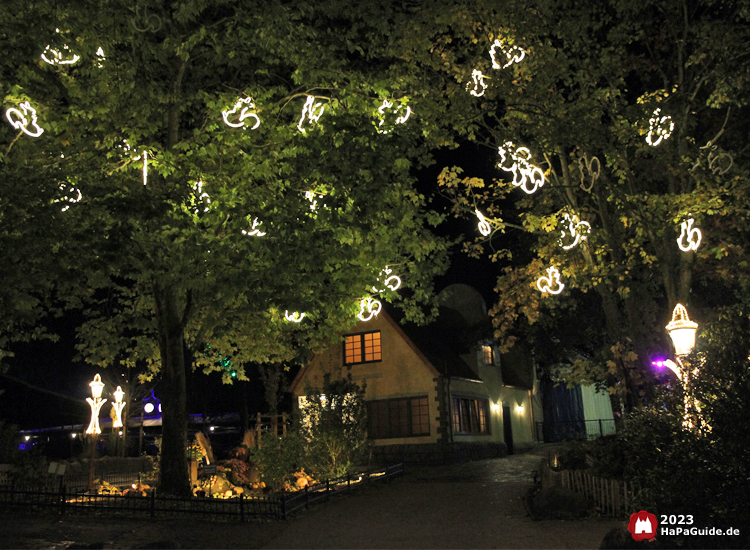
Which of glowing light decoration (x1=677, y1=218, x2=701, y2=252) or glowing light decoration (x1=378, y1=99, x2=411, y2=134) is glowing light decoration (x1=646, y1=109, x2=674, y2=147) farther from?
glowing light decoration (x1=378, y1=99, x2=411, y2=134)

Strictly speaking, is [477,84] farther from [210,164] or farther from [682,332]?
[682,332]

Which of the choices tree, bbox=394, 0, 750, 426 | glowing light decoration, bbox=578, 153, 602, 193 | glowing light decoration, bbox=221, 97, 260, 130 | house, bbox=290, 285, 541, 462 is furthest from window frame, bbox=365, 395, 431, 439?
glowing light decoration, bbox=221, 97, 260, 130

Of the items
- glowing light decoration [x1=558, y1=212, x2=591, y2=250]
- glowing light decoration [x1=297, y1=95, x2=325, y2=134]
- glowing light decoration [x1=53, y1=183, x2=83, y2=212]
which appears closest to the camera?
glowing light decoration [x1=53, y1=183, x2=83, y2=212]

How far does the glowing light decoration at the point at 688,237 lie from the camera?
567 inches

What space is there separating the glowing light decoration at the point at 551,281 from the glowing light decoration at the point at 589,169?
228 cm

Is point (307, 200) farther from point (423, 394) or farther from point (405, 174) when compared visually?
point (423, 394)

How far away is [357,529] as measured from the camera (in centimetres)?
1188

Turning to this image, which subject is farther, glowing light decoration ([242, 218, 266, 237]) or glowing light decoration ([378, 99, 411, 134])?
glowing light decoration ([378, 99, 411, 134])

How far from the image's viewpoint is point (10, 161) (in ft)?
41.1

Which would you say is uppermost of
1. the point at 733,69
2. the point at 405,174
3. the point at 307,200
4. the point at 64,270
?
the point at 733,69

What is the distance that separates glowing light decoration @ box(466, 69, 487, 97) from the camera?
55.7 ft

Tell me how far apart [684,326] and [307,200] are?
8.06m

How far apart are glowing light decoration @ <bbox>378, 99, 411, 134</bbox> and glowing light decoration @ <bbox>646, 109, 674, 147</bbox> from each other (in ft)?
19.0

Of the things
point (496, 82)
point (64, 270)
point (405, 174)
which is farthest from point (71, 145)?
point (496, 82)
